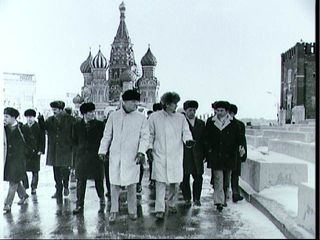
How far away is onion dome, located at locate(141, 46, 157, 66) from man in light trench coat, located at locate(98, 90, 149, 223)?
0.56m

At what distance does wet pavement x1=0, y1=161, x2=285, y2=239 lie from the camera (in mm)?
4598

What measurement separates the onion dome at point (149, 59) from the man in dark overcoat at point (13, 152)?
5.06 feet

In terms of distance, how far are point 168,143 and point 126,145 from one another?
1.46ft

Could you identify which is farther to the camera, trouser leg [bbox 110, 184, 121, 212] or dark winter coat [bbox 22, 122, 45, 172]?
dark winter coat [bbox 22, 122, 45, 172]

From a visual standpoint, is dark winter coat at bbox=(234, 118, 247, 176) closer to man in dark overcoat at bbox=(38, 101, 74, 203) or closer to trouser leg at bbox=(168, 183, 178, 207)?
trouser leg at bbox=(168, 183, 178, 207)

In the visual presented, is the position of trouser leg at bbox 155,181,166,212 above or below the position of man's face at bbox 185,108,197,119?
below

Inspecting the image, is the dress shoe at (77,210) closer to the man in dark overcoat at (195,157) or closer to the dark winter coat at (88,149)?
the dark winter coat at (88,149)

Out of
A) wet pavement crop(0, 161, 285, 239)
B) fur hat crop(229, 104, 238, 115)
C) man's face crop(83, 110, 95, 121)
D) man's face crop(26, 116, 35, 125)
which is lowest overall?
wet pavement crop(0, 161, 285, 239)

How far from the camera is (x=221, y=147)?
5316 mm

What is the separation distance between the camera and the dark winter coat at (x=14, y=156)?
18.2 ft

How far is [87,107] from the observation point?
5398 millimetres

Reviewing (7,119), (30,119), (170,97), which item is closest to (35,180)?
(30,119)

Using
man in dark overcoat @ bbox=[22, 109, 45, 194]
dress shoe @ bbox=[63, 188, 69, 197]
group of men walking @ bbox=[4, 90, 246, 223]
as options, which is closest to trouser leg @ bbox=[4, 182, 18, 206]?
group of men walking @ bbox=[4, 90, 246, 223]

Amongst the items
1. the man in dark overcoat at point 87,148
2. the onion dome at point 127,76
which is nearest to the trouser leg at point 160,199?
the man in dark overcoat at point 87,148
